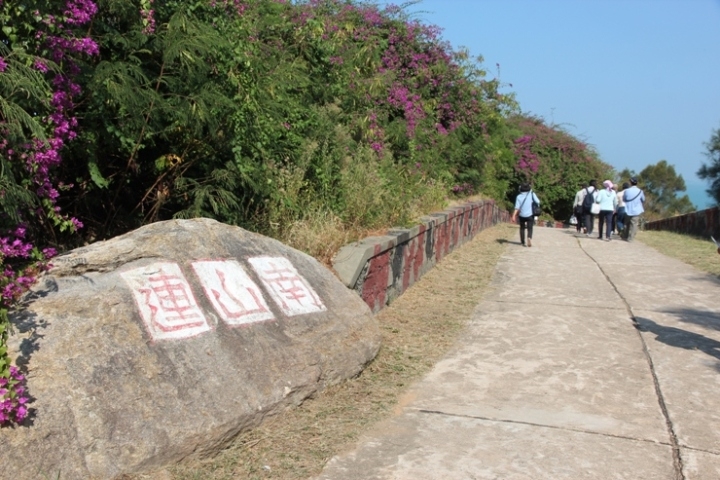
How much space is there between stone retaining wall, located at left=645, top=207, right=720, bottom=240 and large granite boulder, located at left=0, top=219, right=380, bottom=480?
17.2 m

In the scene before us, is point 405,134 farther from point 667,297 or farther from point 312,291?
point 312,291

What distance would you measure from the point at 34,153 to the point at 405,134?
8.85 metres

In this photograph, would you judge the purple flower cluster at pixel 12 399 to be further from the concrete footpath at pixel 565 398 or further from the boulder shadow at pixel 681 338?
the boulder shadow at pixel 681 338

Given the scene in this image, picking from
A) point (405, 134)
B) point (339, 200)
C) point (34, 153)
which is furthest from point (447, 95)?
point (34, 153)

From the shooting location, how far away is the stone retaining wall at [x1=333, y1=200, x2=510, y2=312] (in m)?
6.72

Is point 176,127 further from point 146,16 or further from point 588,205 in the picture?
point 588,205

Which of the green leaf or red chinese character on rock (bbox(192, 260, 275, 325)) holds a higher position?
the green leaf

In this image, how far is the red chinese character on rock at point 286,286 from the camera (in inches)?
201

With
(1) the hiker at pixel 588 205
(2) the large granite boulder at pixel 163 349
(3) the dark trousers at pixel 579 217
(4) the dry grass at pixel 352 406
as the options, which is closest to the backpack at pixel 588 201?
(1) the hiker at pixel 588 205

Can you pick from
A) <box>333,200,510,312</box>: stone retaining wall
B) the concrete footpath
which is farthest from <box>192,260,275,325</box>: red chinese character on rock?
<box>333,200,510,312</box>: stone retaining wall

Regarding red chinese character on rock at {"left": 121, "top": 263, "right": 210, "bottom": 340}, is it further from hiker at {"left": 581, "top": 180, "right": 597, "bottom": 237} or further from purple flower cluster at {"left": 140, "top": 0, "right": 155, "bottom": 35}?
hiker at {"left": 581, "top": 180, "right": 597, "bottom": 237}

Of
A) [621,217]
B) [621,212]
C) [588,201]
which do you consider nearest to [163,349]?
[621,212]

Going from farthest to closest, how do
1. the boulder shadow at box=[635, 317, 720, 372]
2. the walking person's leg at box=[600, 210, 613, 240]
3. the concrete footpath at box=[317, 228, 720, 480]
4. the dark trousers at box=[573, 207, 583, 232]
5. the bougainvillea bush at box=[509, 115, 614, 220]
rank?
the bougainvillea bush at box=[509, 115, 614, 220] < the dark trousers at box=[573, 207, 583, 232] < the walking person's leg at box=[600, 210, 613, 240] < the boulder shadow at box=[635, 317, 720, 372] < the concrete footpath at box=[317, 228, 720, 480]

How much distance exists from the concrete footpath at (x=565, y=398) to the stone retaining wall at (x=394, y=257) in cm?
98
